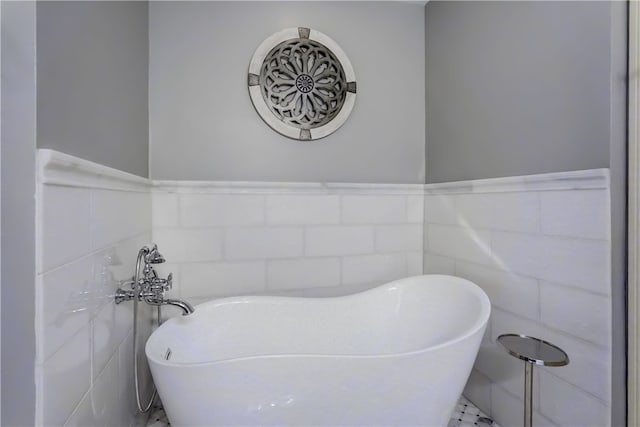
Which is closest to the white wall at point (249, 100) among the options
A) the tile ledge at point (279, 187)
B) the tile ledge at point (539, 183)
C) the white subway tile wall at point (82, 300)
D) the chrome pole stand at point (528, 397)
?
the tile ledge at point (279, 187)

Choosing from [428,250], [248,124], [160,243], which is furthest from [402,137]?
[160,243]

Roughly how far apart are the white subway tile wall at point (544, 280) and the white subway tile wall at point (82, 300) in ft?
4.86

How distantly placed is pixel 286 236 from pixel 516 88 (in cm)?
128

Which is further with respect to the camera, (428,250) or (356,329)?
(428,250)

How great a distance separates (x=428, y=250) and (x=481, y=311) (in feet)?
2.44

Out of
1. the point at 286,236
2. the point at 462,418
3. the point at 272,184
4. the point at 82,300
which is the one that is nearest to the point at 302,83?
the point at 272,184

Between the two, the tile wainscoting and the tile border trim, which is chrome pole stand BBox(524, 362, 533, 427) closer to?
the tile wainscoting

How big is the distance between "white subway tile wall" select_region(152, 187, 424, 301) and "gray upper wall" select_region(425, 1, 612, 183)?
425mm

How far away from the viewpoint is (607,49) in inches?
39.2

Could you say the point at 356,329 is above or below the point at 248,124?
below

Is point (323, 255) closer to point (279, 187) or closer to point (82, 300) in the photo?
point (279, 187)

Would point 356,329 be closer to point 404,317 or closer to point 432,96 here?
point 404,317

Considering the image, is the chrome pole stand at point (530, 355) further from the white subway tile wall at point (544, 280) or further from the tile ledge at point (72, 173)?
the tile ledge at point (72, 173)

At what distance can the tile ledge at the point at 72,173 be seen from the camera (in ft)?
1.92
